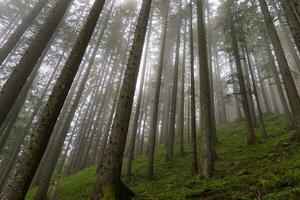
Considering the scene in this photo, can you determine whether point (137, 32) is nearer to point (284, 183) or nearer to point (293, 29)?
point (293, 29)

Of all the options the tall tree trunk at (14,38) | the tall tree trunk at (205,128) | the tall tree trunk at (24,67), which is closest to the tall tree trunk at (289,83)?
the tall tree trunk at (205,128)

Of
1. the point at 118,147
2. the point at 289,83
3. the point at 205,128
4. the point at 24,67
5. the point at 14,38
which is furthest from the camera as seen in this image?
the point at 14,38

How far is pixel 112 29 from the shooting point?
78.4ft

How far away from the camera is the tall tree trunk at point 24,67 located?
8500mm

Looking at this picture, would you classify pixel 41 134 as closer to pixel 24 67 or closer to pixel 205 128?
pixel 24 67

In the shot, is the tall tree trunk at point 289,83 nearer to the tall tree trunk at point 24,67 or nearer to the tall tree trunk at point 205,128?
the tall tree trunk at point 205,128

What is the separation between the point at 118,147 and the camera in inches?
279

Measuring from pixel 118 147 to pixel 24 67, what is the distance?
485 cm

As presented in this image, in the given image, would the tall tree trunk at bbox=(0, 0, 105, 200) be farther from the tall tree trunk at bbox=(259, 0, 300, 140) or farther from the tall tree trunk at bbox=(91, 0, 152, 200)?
the tall tree trunk at bbox=(259, 0, 300, 140)

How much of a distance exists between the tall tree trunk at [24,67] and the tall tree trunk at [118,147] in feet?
11.3

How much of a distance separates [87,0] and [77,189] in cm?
1884

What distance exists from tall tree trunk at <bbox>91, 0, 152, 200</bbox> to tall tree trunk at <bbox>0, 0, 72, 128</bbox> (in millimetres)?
3439

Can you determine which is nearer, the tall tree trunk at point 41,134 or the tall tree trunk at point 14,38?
the tall tree trunk at point 41,134

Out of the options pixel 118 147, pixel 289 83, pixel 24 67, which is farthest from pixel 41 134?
pixel 289 83
